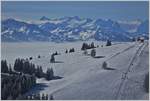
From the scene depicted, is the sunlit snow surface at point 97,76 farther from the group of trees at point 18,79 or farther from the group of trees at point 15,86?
the group of trees at point 18,79

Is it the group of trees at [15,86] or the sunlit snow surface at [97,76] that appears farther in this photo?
the sunlit snow surface at [97,76]

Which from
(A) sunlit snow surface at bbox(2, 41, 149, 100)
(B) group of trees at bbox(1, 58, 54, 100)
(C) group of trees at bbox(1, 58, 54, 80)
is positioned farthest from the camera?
(C) group of trees at bbox(1, 58, 54, 80)

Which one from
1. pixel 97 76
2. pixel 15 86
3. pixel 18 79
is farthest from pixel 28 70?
pixel 15 86

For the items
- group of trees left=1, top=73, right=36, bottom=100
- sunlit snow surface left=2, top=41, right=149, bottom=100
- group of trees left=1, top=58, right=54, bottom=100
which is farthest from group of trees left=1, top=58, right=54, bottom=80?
group of trees left=1, top=73, right=36, bottom=100

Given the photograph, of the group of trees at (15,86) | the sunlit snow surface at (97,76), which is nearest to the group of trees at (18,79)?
the group of trees at (15,86)

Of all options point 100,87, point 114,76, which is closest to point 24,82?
point 100,87

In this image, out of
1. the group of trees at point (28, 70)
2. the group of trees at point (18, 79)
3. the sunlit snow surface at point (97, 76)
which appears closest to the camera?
the group of trees at point (18, 79)

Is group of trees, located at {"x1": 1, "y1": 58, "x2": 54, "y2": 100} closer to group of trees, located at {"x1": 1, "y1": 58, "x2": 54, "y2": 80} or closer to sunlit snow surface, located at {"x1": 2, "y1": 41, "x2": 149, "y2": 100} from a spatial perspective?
group of trees, located at {"x1": 1, "y1": 58, "x2": 54, "y2": 80}

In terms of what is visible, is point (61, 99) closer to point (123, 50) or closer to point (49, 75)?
point (49, 75)
